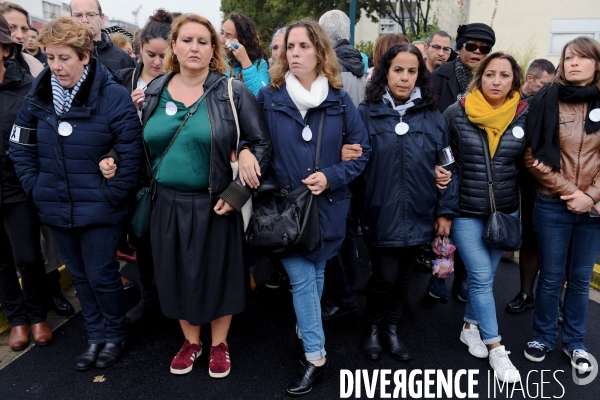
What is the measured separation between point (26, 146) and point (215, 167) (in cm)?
122

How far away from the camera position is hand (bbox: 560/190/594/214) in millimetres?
2967

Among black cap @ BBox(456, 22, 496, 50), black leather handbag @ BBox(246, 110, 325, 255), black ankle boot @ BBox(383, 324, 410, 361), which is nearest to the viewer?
black leather handbag @ BBox(246, 110, 325, 255)

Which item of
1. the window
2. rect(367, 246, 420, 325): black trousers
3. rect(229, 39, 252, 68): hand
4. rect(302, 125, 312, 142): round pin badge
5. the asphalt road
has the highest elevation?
the window

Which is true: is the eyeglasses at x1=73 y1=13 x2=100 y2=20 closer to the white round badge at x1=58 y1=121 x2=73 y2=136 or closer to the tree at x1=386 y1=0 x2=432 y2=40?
the white round badge at x1=58 y1=121 x2=73 y2=136

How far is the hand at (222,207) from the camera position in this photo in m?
2.80

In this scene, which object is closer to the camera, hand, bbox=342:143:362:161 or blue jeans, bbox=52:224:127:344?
hand, bbox=342:143:362:161

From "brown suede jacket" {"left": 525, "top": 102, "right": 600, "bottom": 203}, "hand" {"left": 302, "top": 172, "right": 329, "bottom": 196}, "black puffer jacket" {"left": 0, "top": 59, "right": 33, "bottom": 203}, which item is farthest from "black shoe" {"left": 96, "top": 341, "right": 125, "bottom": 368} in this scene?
"brown suede jacket" {"left": 525, "top": 102, "right": 600, "bottom": 203}

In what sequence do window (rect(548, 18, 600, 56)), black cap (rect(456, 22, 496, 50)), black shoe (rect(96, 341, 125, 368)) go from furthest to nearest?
window (rect(548, 18, 600, 56)) → black cap (rect(456, 22, 496, 50)) → black shoe (rect(96, 341, 125, 368))

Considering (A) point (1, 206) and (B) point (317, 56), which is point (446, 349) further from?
(A) point (1, 206)

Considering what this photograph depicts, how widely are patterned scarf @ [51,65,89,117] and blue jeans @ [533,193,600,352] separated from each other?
10.2 ft

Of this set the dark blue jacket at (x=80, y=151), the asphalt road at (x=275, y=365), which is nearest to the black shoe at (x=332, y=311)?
the asphalt road at (x=275, y=365)

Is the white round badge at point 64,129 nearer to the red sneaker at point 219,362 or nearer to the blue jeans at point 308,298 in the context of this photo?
the blue jeans at point 308,298

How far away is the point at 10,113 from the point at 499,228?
328 cm

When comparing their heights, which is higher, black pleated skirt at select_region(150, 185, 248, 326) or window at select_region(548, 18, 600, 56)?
window at select_region(548, 18, 600, 56)
